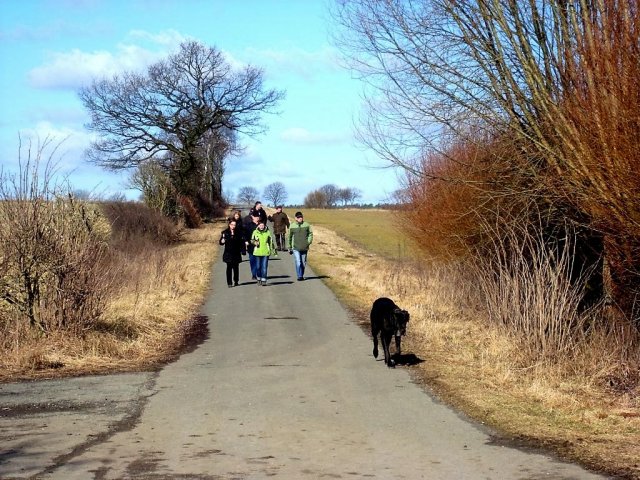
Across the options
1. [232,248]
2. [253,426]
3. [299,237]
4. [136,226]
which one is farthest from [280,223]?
[253,426]

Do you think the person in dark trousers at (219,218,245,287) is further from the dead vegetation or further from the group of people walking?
the dead vegetation

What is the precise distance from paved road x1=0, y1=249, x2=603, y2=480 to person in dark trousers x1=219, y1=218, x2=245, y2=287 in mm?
8886

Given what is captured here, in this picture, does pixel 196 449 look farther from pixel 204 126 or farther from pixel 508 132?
pixel 204 126

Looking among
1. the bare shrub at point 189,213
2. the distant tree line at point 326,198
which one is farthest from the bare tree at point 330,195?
the bare shrub at point 189,213

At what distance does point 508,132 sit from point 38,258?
8.09m

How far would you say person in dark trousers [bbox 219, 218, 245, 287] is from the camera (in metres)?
21.2

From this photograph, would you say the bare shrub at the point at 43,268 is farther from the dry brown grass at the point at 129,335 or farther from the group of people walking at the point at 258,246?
the group of people walking at the point at 258,246

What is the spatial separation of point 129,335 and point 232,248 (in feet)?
26.9

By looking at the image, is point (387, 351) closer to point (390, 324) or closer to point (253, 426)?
point (390, 324)

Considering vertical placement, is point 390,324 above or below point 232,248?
below

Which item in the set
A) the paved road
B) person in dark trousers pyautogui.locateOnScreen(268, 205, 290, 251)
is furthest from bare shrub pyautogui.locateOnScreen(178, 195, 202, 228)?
the paved road

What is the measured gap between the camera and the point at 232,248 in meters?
21.2

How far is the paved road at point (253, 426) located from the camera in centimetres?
620

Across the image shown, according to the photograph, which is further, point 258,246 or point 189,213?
point 189,213
